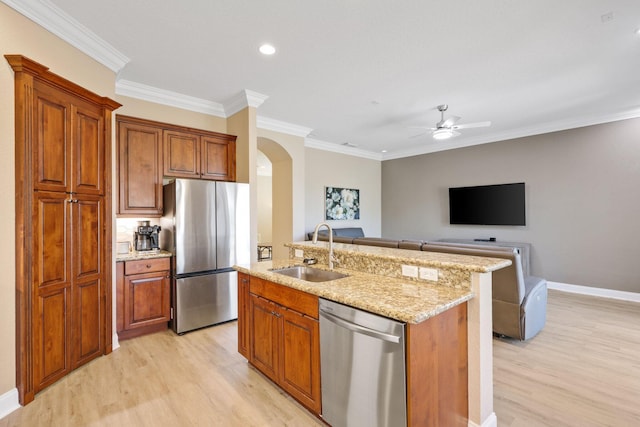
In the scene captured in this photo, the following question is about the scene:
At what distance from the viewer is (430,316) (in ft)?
4.76

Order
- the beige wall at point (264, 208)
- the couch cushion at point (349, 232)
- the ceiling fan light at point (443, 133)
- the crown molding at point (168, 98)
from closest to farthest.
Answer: the crown molding at point (168, 98) → the ceiling fan light at point (443, 133) → the couch cushion at point (349, 232) → the beige wall at point (264, 208)

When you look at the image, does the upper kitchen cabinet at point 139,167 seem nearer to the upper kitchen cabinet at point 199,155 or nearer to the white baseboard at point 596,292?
the upper kitchen cabinet at point 199,155

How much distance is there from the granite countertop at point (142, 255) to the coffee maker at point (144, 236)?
4.2 inches

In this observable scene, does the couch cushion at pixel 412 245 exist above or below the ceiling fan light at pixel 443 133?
→ below

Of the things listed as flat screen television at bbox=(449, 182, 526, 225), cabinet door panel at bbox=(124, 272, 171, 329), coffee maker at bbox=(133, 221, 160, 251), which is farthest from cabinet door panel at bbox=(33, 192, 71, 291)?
flat screen television at bbox=(449, 182, 526, 225)

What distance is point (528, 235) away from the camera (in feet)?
18.0

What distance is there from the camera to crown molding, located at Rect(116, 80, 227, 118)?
11.5ft

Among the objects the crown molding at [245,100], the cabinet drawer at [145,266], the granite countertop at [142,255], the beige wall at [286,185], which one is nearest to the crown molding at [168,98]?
the crown molding at [245,100]

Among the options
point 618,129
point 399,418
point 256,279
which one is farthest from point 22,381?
point 618,129

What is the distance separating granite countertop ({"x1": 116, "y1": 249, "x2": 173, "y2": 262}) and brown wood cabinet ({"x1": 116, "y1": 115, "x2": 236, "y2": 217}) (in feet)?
1.48

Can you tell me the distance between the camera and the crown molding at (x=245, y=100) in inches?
151

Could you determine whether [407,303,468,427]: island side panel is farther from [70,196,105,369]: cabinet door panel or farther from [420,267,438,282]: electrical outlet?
[70,196,105,369]: cabinet door panel

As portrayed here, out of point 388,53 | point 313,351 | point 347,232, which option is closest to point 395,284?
point 313,351

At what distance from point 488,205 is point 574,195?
52.0 inches
